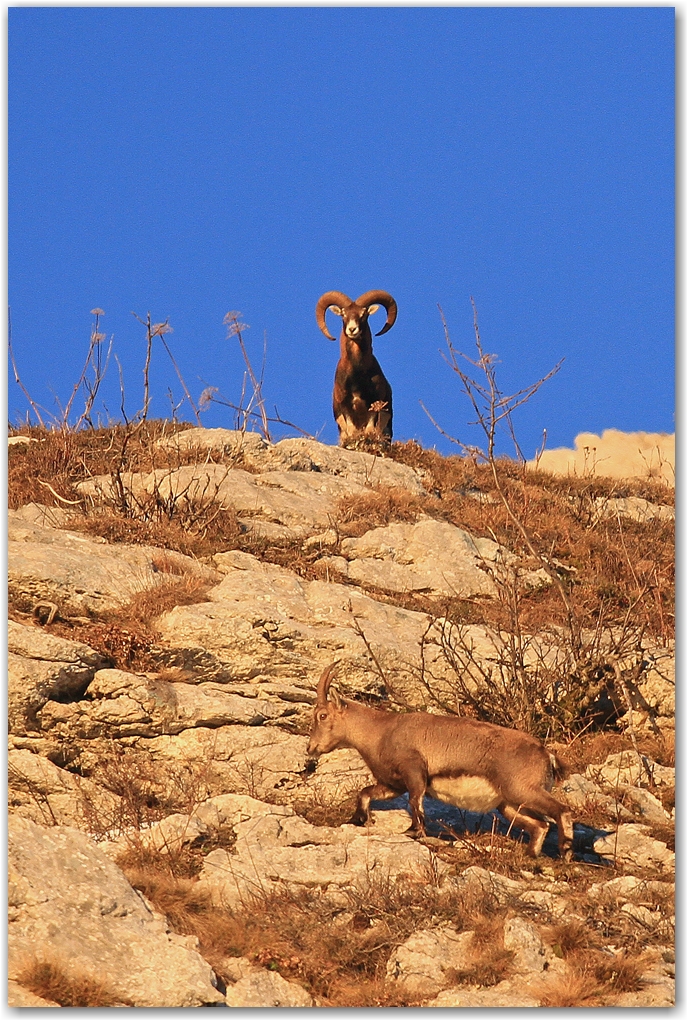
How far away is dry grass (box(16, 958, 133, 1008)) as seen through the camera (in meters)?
7.82

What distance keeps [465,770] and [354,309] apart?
14786mm

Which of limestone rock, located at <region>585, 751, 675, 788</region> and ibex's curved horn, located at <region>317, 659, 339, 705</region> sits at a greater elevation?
ibex's curved horn, located at <region>317, 659, 339, 705</region>

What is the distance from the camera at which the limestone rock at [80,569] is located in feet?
43.1

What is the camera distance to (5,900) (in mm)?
8211

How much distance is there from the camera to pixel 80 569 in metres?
13.5

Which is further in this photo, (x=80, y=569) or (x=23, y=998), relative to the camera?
(x=80, y=569)

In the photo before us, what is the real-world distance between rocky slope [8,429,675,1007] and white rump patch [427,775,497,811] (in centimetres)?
28

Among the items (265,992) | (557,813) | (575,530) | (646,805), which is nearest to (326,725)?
(557,813)

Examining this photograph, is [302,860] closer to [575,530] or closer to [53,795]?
[53,795]

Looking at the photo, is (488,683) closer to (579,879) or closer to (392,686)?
(392,686)

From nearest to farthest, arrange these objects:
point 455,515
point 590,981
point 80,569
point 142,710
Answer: point 590,981 → point 142,710 → point 80,569 → point 455,515

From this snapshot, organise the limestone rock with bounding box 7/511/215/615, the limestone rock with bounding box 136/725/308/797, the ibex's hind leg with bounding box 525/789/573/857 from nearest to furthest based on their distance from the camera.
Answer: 1. the ibex's hind leg with bounding box 525/789/573/857
2. the limestone rock with bounding box 136/725/308/797
3. the limestone rock with bounding box 7/511/215/615

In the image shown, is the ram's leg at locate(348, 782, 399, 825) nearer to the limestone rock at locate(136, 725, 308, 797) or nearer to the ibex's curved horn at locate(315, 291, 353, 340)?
the limestone rock at locate(136, 725, 308, 797)

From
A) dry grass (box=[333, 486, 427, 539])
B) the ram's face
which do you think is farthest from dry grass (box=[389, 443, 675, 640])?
the ram's face
